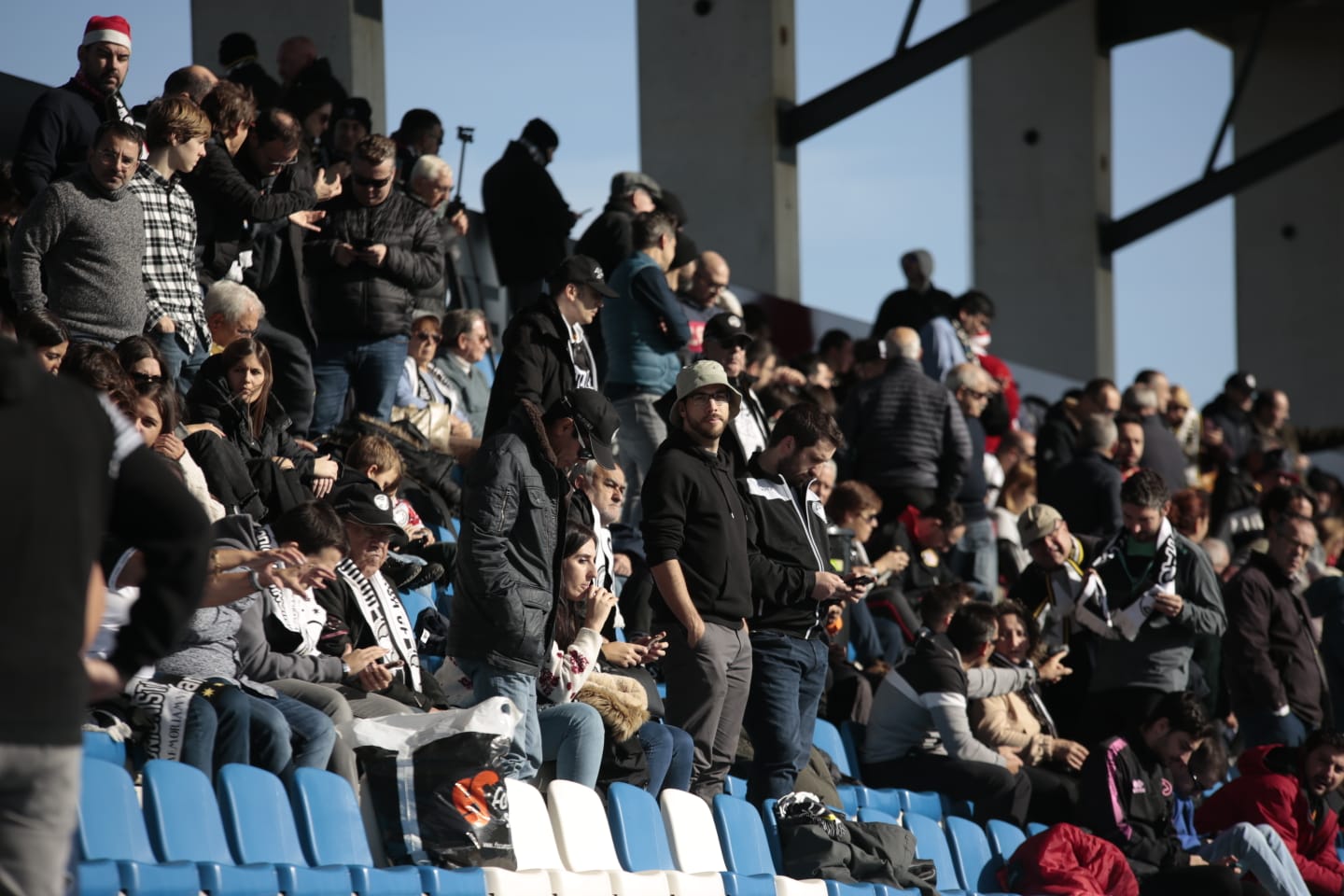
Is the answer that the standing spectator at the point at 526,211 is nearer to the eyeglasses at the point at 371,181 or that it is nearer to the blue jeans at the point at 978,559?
the eyeglasses at the point at 371,181

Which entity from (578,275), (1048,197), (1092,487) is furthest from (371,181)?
(1048,197)

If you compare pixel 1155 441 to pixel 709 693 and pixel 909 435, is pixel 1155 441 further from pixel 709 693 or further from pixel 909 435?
pixel 709 693

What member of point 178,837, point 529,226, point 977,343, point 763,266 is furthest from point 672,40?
point 178,837

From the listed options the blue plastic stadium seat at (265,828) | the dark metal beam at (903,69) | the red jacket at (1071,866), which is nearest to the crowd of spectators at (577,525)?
the blue plastic stadium seat at (265,828)

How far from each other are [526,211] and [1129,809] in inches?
146

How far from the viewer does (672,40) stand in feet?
45.0

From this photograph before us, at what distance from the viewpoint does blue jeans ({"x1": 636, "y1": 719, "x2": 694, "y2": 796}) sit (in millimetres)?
5152

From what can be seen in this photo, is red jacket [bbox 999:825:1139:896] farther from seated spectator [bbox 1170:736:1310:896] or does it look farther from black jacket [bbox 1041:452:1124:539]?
black jacket [bbox 1041:452:1124:539]

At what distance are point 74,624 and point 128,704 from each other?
6.64 ft

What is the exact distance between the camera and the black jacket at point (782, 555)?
18.0ft

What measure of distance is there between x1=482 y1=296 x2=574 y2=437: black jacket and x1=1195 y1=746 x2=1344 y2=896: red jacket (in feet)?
9.27

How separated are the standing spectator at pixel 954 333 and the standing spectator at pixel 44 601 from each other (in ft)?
25.1

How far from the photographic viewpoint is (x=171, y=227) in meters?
5.83

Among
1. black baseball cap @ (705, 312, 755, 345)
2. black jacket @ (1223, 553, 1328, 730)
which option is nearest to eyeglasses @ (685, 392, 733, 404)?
black baseball cap @ (705, 312, 755, 345)
